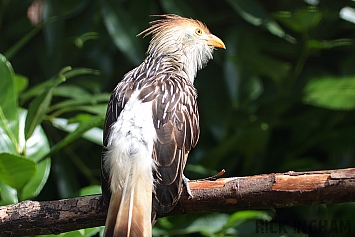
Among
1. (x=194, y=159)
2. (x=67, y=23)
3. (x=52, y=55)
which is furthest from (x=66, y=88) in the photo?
(x=194, y=159)

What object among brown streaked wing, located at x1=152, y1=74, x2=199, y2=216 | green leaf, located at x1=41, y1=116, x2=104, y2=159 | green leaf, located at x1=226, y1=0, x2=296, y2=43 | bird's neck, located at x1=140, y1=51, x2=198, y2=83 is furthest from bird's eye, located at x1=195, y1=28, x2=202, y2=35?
green leaf, located at x1=41, y1=116, x2=104, y2=159

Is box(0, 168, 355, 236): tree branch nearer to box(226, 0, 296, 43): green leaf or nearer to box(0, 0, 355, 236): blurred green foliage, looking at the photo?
box(0, 0, 355, 236): blurred green foliage

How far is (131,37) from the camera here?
4.29m

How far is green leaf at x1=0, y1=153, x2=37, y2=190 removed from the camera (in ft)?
9.64

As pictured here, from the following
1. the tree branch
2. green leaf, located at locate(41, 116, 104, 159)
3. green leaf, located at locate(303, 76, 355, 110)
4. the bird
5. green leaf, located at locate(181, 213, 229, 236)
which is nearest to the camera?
the tree branch

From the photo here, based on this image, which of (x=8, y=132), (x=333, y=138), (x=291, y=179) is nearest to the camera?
(x=291, y=179)

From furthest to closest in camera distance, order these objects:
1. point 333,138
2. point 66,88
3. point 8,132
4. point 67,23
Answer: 1. point 67,23
2. point 333,138
3. point 66,88
4. point 8,132

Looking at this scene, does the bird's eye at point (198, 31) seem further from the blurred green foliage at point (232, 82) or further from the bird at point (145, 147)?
the bird at point (145, 147)

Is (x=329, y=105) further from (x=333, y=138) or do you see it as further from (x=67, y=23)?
(x=67, y=23)

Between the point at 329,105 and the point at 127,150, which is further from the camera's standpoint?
the point at 329,105

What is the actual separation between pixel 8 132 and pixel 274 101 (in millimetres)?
1987

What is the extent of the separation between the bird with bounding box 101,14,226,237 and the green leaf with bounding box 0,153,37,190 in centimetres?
43

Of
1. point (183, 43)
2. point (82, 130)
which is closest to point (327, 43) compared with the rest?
point (183, 43)

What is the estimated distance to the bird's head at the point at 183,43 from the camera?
12.6 ft
